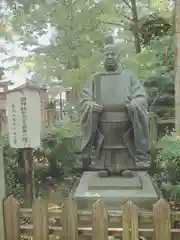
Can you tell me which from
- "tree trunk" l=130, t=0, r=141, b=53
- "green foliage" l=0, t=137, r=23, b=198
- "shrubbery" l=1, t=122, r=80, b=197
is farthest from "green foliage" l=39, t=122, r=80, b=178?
"tree trunk" l=130, t=0, r=141, b=53

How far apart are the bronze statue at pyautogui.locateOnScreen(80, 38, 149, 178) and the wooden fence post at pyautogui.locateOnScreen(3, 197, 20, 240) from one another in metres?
1.59

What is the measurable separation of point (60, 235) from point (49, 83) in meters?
5.11

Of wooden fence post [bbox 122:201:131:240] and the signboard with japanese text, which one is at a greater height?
the signboard with japanese text

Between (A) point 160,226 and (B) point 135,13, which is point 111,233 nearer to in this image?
(A) point 160,226

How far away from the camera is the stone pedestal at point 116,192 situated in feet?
10.7

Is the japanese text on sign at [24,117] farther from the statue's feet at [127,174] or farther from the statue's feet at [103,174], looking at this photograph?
the statue's feet at [127,174]

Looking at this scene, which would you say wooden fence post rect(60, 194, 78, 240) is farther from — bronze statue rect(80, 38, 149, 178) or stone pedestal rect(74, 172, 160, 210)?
bronze statue rect(80, 38, 149, 178)

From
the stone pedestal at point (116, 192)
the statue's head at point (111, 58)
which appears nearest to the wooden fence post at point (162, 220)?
the stone pedestal at point (116, 192)

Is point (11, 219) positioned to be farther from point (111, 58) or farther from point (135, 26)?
point (135, 26)

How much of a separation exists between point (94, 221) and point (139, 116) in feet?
5.52

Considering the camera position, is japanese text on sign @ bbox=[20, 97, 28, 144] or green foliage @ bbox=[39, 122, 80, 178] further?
green foliage @ bbox=[39, 122, 80, 178]

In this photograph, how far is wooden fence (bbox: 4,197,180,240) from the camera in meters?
2.45

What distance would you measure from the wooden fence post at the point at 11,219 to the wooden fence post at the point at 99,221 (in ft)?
2.03

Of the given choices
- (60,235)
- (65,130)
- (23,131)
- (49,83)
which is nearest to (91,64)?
(49,83)
